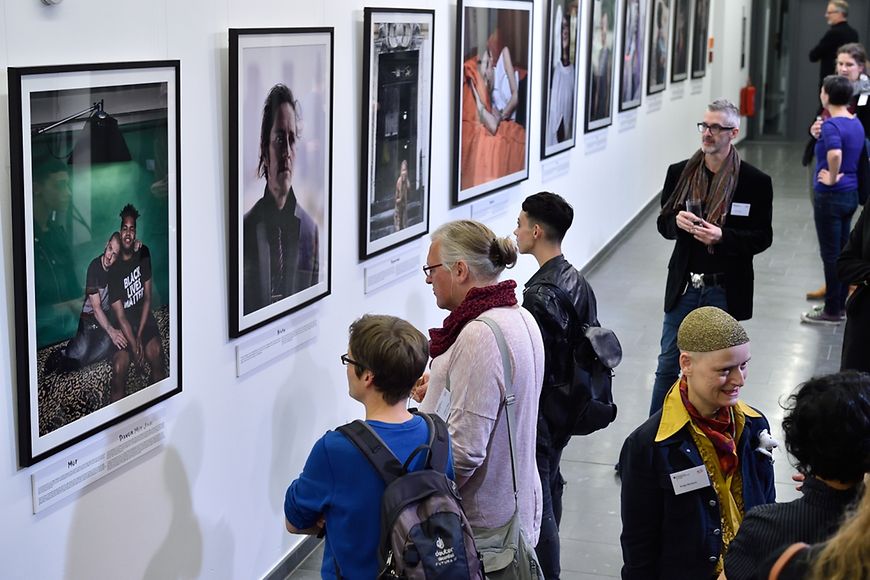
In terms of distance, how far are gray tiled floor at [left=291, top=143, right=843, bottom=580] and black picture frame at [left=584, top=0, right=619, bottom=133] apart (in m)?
1.66

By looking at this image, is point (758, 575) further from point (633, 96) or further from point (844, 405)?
point (633, 96)

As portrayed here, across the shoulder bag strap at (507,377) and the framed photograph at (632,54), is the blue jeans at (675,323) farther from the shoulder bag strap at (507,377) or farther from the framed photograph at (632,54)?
the framed photograph at (632,54)

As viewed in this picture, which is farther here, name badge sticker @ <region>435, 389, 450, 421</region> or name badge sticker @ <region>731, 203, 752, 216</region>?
name badge sticker @ <region>731, 203, 752, 216</region>

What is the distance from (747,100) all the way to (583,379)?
863 inches

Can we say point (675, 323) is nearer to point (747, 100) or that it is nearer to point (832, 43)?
point (832, 43)

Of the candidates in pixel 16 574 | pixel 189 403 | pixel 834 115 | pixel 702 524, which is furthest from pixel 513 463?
pixel 834 115

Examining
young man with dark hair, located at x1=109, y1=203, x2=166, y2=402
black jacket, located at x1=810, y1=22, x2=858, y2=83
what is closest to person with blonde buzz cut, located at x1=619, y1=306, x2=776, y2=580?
young man with dark hair, located at x1=109, y1=203, x2=166, y2=402

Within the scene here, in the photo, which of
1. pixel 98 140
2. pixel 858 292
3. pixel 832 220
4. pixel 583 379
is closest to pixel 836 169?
pixel 832 220

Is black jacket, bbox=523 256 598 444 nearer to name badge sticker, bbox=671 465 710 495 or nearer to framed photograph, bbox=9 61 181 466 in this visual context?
name badge sticker, bbox=671 465 710 495

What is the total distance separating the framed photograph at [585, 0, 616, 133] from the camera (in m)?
11.6

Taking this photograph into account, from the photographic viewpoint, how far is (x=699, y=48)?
19.3 metres

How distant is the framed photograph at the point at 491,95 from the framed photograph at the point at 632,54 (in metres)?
4.61

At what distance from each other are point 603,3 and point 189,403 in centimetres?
868

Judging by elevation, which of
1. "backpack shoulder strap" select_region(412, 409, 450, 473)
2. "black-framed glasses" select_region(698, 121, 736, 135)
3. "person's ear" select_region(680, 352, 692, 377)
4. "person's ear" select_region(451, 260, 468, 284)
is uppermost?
"black-framed glasses" select_region(698, 121, 736, 135)
